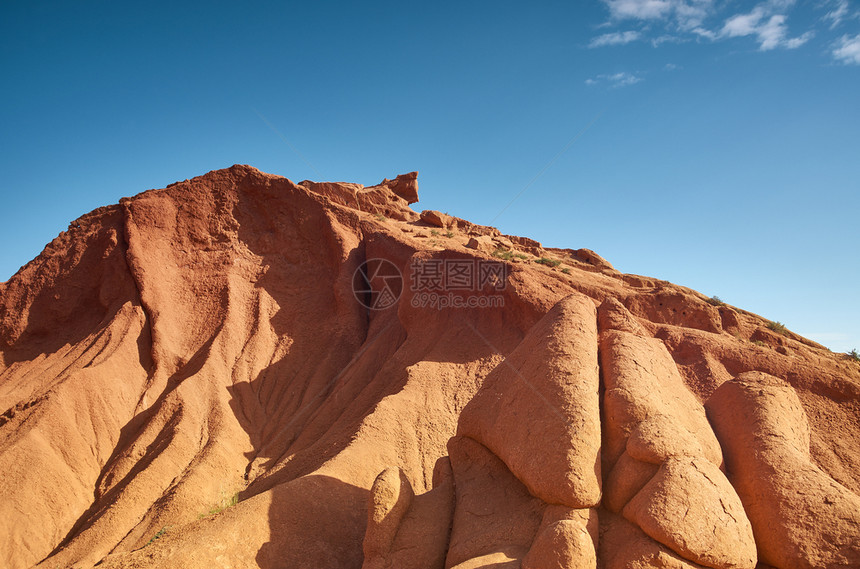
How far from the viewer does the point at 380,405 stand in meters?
11.0

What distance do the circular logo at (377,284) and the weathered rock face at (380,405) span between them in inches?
4.7

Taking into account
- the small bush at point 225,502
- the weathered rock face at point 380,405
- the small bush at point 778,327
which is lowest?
the small bush at point 225,502

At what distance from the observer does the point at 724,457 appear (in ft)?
20.1

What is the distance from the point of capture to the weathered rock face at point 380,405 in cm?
532

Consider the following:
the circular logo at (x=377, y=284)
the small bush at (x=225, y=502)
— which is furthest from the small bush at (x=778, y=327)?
the small bush at (x=225, y=502)

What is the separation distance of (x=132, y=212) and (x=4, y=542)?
36.0ft

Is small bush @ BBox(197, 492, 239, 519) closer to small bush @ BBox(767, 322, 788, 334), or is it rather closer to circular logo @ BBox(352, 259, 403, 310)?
circular logo @ BBox(352, 259, 403, 310)

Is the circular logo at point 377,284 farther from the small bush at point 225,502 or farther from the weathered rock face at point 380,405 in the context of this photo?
the small bush at point 225,502

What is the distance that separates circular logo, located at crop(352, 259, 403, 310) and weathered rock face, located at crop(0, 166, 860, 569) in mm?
120

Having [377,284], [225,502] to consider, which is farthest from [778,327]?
[225,502]

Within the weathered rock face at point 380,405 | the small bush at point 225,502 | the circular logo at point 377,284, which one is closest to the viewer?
the weathered rock face at point 380,405

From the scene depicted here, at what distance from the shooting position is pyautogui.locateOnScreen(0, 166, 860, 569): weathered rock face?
5.32m

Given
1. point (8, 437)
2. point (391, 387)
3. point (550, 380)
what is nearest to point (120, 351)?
point (8, 437)

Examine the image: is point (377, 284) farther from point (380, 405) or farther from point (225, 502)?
point (225, 502)
